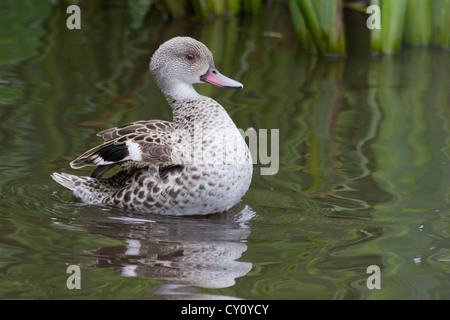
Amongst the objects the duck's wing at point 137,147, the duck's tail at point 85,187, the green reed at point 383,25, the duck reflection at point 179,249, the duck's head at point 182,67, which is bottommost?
the duck reflection at point 179,249

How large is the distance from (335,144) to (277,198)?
1268 mm

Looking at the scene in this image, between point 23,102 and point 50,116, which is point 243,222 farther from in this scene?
point 23,102

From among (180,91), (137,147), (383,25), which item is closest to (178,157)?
(137,147)

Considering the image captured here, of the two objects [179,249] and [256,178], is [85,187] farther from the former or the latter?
[256,178]

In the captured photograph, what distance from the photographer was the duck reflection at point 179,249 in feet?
13.3

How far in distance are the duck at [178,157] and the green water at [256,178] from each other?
0.12 m

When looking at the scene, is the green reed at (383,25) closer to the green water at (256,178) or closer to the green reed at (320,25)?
the green reed at (320,25)

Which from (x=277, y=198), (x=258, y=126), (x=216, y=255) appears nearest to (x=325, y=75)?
(x=258, y=126)

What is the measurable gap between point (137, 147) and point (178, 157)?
262 millimetres

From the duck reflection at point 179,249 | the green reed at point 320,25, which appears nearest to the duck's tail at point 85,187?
the duck reflection at point 179,249

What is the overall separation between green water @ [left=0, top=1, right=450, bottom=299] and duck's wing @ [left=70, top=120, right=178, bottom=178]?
330mm

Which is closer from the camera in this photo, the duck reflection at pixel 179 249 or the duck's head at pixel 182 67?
the duck reflection at pixel 179 249

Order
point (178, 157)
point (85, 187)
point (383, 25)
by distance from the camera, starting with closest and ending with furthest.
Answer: point (178, 157), point (85, 187), point (383, 25)

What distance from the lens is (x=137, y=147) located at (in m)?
4.97
